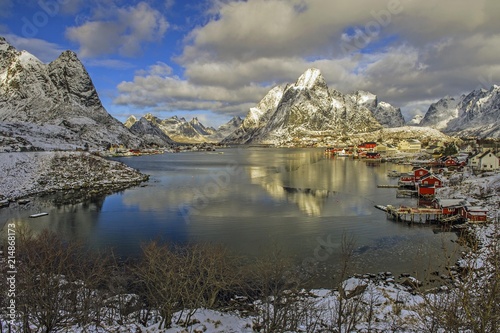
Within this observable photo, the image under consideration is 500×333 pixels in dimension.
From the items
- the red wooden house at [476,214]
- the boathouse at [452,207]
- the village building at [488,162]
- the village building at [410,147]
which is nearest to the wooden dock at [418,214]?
the boathouse at [452,207]

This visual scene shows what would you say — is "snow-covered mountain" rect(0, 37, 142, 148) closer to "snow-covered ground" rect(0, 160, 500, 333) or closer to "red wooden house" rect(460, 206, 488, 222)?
"red wooden house" rect(460, 206, 488, 222)

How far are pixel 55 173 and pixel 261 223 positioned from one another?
32840 millimetres

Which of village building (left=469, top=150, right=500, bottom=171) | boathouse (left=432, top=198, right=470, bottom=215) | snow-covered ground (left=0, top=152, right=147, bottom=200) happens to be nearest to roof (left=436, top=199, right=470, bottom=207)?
boathouse (left=432, top=198, right=470, bottom=215)

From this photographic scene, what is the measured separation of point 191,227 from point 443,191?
1127 inches

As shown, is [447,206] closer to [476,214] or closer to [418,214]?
[418,214]

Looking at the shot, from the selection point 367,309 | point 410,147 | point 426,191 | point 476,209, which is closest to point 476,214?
point 476,209

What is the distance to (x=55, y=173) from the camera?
4584 cm

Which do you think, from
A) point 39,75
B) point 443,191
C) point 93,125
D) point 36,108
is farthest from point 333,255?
point 39,75

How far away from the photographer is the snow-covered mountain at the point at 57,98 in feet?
417

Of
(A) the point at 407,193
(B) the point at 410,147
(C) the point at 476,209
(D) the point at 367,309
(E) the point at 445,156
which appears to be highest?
(B) the point at 410,147

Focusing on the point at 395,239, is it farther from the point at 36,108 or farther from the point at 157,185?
the point at 36,108

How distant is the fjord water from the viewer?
19750 millimetres

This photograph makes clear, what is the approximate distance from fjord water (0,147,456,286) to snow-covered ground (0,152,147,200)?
6.01 m

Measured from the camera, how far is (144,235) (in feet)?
75.5
